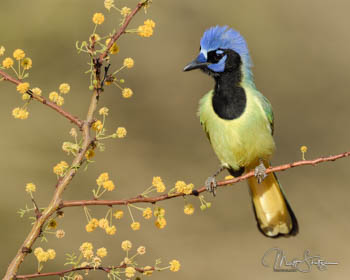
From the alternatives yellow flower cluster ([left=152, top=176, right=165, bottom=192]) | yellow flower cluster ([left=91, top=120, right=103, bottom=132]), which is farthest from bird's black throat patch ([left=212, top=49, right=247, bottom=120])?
yellow flower cluster ([left=91, top=120, right=103, bottom=132])

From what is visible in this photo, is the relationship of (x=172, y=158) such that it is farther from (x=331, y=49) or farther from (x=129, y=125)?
(x=331, y=49)

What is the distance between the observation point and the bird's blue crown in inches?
161

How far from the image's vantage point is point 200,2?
9906mm

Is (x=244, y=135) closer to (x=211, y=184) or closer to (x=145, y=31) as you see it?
(x=211, y=184)

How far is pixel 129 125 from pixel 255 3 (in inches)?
123

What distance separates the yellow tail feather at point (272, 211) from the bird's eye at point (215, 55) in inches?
46.9

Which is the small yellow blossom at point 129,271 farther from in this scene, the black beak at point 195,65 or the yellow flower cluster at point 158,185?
the black beak at point 195,65

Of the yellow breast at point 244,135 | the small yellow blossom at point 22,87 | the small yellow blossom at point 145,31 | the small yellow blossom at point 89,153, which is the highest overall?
the yellow breast at point 244,135

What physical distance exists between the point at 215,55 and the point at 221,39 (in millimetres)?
251

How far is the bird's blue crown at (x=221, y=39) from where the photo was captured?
4.09 meters

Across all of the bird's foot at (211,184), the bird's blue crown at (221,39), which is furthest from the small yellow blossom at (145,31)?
the bird's foot at (211,184)

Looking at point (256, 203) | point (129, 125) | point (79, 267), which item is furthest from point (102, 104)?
point (79, 267)

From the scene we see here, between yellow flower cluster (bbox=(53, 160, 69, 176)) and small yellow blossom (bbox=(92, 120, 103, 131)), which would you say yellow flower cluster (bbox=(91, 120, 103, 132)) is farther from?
yellow flower cluster (bbox=(53, 160, 69, 176))

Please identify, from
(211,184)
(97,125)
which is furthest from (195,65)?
(97,125)
